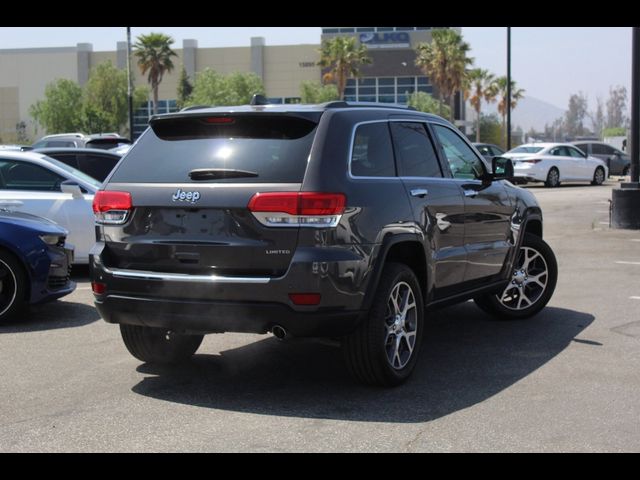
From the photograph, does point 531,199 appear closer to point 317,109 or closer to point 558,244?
point 317,109

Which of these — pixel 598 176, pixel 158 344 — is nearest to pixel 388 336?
pixel 158 344

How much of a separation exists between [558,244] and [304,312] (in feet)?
32.1

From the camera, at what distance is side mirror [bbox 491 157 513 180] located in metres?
7.74

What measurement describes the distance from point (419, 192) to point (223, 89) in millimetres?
78862

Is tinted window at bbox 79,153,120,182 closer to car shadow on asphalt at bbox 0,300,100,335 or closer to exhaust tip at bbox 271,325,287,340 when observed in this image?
car shadow on asphalt at bbox 0,300,100,335

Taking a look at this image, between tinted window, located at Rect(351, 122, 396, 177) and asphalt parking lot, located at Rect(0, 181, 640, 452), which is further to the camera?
tinted window, located at Rect(351, 122, 396, 177)

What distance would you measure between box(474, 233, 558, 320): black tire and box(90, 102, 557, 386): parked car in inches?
78.7

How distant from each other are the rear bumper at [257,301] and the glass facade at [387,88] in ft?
291

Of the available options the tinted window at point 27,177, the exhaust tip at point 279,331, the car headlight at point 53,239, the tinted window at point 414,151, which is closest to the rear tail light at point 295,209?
the exhaust tip at point 279,331

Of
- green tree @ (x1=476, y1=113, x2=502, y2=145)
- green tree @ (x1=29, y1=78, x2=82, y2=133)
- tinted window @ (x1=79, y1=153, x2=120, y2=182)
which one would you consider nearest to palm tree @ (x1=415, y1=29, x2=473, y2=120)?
green tree @ (x1=476, y1=113, x2=502, y2=145)

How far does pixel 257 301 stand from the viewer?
545 centimetres

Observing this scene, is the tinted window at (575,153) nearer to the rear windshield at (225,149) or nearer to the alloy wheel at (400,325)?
the alloy wheel at (400,325)

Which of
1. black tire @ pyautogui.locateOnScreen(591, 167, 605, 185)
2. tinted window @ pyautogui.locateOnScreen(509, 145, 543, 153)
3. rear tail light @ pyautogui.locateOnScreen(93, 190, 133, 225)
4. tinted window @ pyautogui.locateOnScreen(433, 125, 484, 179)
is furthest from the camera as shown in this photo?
black tire @ pyautogui.locateOnScreen(591, 167, 605, 185)

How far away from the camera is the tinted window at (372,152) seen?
5879 mm
